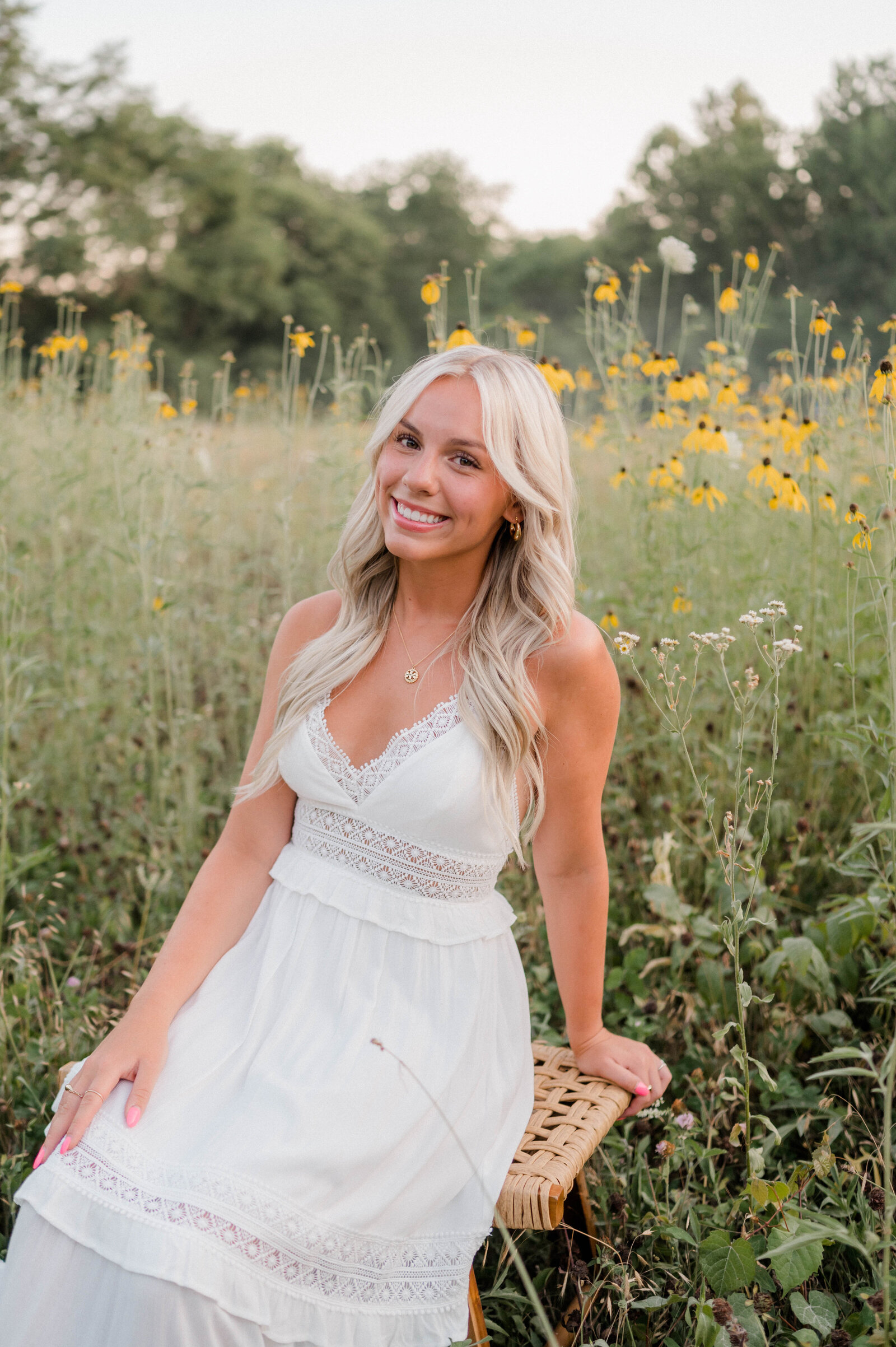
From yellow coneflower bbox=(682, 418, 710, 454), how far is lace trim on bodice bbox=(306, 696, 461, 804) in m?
1.36

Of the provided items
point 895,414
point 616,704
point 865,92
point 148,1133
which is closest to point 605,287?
point 895,414

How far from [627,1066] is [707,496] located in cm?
144

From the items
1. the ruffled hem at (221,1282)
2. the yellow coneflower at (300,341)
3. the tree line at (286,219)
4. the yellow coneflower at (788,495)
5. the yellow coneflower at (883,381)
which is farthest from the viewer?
the tree line at (286,219)

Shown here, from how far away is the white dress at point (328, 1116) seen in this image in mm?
1144

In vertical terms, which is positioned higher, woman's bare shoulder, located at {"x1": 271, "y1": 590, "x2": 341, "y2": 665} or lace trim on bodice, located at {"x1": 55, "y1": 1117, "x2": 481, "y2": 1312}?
woman's bare shoulder, located at {"x1": 271, "y1": 590, "x2": 341, "y2": 665}

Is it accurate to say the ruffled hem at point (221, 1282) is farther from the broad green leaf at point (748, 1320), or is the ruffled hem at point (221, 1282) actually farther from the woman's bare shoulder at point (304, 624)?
the woman's bare shoulder at point (304, 624)

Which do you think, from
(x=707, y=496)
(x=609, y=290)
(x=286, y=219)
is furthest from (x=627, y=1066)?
(x=286, y=219)

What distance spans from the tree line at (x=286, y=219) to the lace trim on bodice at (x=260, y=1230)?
15.2m

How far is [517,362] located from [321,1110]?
107 cm

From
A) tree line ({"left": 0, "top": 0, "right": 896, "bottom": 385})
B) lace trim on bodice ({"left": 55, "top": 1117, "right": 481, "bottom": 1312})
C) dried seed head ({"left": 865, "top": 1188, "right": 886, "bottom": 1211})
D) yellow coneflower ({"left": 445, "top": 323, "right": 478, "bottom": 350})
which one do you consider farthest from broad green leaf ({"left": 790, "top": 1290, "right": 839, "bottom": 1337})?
tree line ({"left": 0, "top": 0, "right": 896, "bottom": 385})

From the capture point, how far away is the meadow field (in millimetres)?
1512

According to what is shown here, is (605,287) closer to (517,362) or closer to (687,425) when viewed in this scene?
(687,425)

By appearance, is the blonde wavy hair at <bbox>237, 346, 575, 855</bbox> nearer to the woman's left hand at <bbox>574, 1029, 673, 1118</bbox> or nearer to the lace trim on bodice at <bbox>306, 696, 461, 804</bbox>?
the lace trim on bodice at <bbox>306, 696, 461, 804</bbox>

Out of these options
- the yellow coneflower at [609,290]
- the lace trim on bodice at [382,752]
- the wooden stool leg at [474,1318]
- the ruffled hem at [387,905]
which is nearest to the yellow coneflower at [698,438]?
the yellow coneflower at [609,290]
